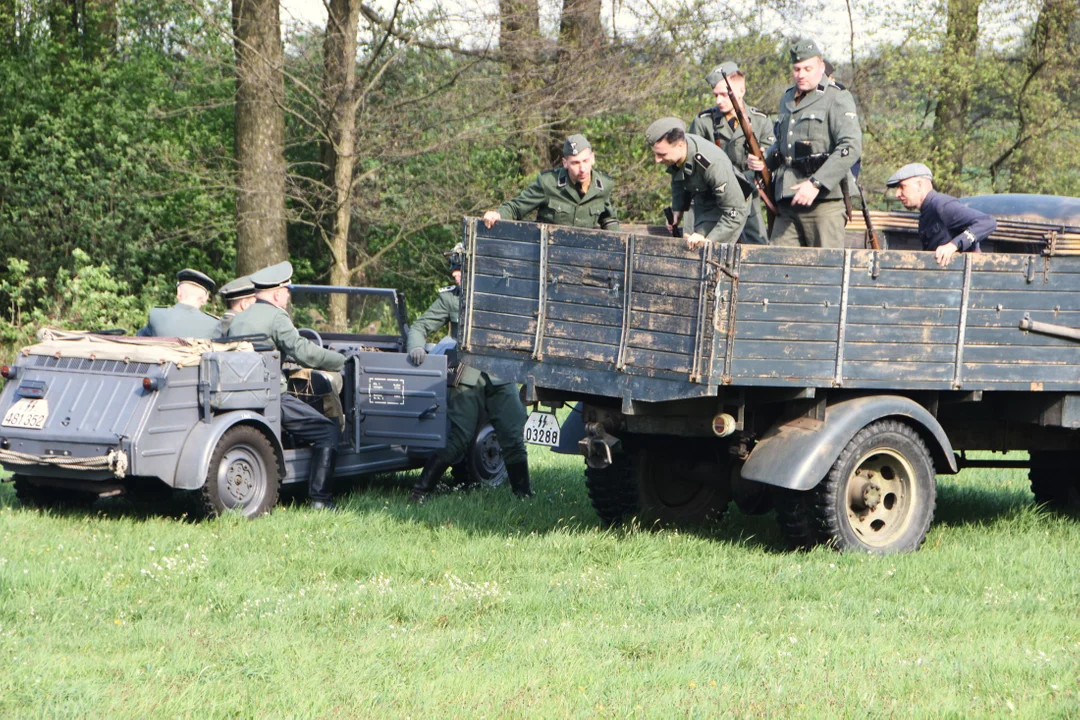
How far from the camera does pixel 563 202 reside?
823 cm

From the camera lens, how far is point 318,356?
8758mm

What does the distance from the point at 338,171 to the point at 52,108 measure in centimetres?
639

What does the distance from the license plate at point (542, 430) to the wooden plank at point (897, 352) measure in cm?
175

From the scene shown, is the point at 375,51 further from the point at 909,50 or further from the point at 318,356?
the point at 909,50

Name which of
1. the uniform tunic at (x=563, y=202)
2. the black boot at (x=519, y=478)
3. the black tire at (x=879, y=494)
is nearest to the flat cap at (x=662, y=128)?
the uniform tunic at (x=563, y=202)

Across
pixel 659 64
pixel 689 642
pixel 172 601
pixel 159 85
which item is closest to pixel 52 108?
pixel 159 85

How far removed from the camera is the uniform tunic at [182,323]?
9.07m

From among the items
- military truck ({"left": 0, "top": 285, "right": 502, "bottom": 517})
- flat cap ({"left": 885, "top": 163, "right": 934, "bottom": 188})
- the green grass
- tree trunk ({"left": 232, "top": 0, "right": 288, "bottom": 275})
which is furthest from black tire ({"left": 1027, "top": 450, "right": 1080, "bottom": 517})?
tree trunk ({"left": 232, "top": 0, "right": 288, "bottom": 275})

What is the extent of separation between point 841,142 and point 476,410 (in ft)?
10.6

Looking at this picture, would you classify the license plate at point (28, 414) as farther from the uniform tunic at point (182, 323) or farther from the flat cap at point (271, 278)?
the flat cap at point (271, 278)

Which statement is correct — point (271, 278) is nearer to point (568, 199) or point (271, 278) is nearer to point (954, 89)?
point (568, 199)

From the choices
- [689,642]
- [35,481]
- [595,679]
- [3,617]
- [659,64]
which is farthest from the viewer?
[659,64]

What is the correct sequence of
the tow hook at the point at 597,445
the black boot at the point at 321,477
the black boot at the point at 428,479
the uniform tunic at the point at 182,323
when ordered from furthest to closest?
1. the black boot at the point at 428,479
2. the uniform tunic at the point at 182,323
3. the black boot at the point at 321,477
4. the tow hook at the point at 597,445

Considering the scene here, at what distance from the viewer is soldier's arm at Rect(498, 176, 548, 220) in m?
8.27
